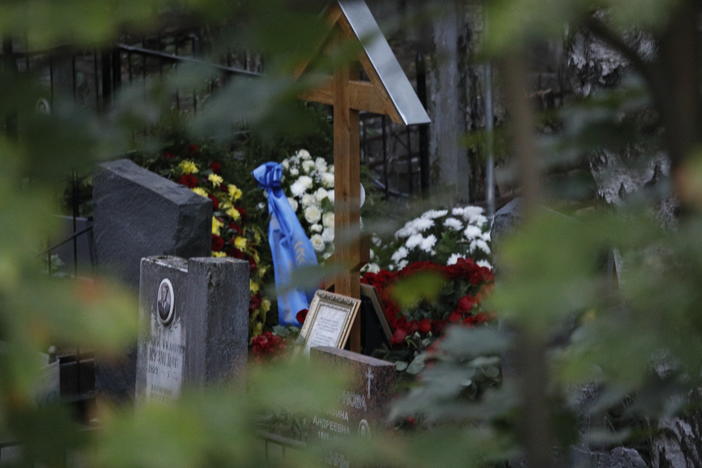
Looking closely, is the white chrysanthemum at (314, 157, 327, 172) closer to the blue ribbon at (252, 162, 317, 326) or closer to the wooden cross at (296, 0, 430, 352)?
the blue ribbon at (252, 162, 317, 326)

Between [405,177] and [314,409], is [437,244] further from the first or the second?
[314,409]

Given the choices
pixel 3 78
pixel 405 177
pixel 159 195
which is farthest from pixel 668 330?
pixel 405 177

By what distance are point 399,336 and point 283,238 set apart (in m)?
1.54

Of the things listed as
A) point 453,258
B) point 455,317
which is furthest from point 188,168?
point 455,317

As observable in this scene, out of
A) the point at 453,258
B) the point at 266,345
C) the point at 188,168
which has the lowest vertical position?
the point at 266,345

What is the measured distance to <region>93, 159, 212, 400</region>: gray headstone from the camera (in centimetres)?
615

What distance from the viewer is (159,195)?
625 cm

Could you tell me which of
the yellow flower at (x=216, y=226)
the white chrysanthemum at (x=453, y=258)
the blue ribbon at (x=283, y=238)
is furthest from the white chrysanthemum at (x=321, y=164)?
the white chrysanthemum at (x=453, y=258)

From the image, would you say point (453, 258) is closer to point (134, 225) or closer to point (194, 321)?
point (134, 225)

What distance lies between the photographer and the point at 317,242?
7.37m

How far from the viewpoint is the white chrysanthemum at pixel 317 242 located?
7259mm

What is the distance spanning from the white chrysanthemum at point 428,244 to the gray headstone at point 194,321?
1.89 metres

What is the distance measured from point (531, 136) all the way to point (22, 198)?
13.5 inches

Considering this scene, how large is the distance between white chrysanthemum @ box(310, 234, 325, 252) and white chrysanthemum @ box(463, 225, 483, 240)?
93cm
